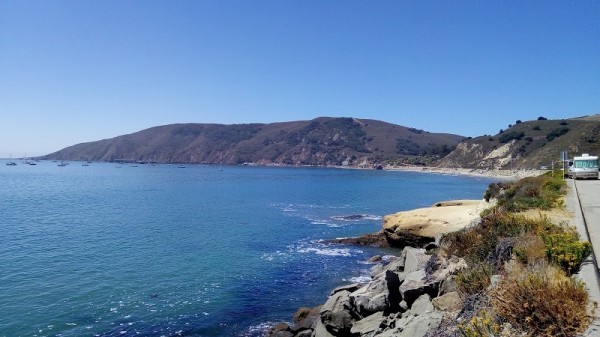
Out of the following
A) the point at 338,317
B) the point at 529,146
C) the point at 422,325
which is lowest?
the point at 338,317

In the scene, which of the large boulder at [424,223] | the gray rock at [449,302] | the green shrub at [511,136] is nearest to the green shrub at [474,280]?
the gray rock at [449,302]

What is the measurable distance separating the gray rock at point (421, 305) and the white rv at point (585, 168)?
1142 inches

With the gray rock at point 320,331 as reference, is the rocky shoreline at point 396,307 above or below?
above

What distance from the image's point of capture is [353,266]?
→ 27672 mm

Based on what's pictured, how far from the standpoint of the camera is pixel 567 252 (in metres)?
8.20

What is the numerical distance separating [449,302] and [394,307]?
375 centimetres

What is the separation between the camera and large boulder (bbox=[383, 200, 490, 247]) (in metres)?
29.5

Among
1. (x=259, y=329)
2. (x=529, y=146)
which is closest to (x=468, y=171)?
(x=529, y=146)

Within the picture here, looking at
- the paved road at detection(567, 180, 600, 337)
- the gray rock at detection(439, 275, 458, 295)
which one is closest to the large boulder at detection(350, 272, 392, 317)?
the gray rock at detection(439, 275, 458, 295)

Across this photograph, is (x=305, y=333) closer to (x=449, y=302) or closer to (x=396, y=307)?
(x=396, y=307)

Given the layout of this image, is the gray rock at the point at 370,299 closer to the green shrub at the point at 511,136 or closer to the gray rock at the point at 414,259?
the gray rock at the point at 414,259

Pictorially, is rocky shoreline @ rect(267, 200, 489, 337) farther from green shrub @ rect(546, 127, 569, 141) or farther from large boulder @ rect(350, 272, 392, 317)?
green shrub @ rect(546, 127, 569, 141)

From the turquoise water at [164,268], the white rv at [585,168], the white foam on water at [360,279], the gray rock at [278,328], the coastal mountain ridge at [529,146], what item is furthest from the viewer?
the coastal mountain ridge at [529,146]

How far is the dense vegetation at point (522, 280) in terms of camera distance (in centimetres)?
580
